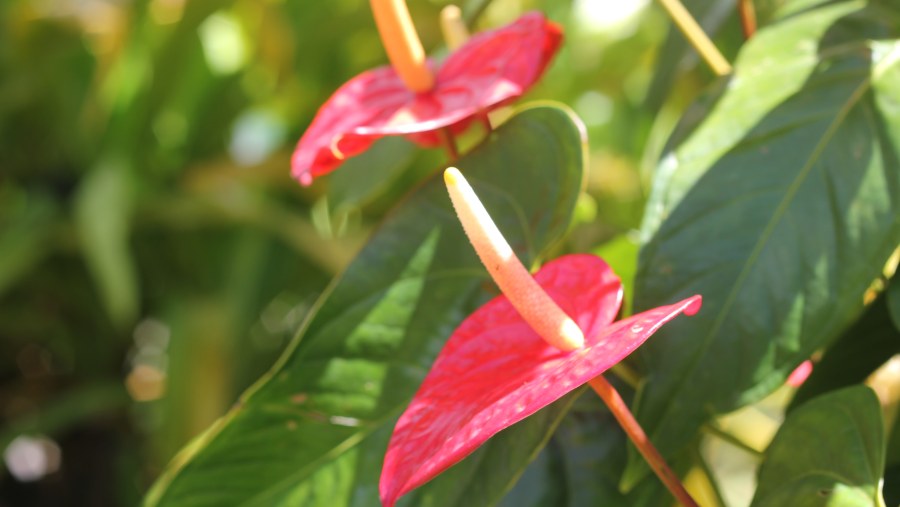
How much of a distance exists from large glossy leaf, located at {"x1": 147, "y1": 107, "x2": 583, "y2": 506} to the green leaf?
10 centimetres

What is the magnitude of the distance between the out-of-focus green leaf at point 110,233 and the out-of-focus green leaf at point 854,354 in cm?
68

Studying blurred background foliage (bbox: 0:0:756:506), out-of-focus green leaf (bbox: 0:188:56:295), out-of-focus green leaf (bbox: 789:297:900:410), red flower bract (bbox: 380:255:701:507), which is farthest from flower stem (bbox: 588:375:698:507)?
out-of-focus green leaf (bbox: 0:188:56:295)

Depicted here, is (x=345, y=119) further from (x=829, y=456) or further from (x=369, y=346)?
(x=829, y=456)

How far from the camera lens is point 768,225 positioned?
0.93 feet

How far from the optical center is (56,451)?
1.04m

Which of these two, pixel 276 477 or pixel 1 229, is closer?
pixel 276 477

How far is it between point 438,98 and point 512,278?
119 mm

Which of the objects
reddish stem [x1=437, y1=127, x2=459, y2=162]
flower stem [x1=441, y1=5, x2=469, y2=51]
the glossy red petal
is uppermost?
the glossy red petal

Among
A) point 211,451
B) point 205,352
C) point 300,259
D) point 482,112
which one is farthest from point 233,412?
point 300,259

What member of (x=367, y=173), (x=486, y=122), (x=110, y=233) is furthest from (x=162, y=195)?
(x=486, y=122)

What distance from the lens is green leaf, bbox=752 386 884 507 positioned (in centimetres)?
23

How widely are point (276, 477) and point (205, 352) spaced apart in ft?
2.00

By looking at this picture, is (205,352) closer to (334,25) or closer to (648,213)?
(334,25)

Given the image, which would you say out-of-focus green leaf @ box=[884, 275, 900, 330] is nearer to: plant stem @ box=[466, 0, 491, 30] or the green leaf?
the green leaf
